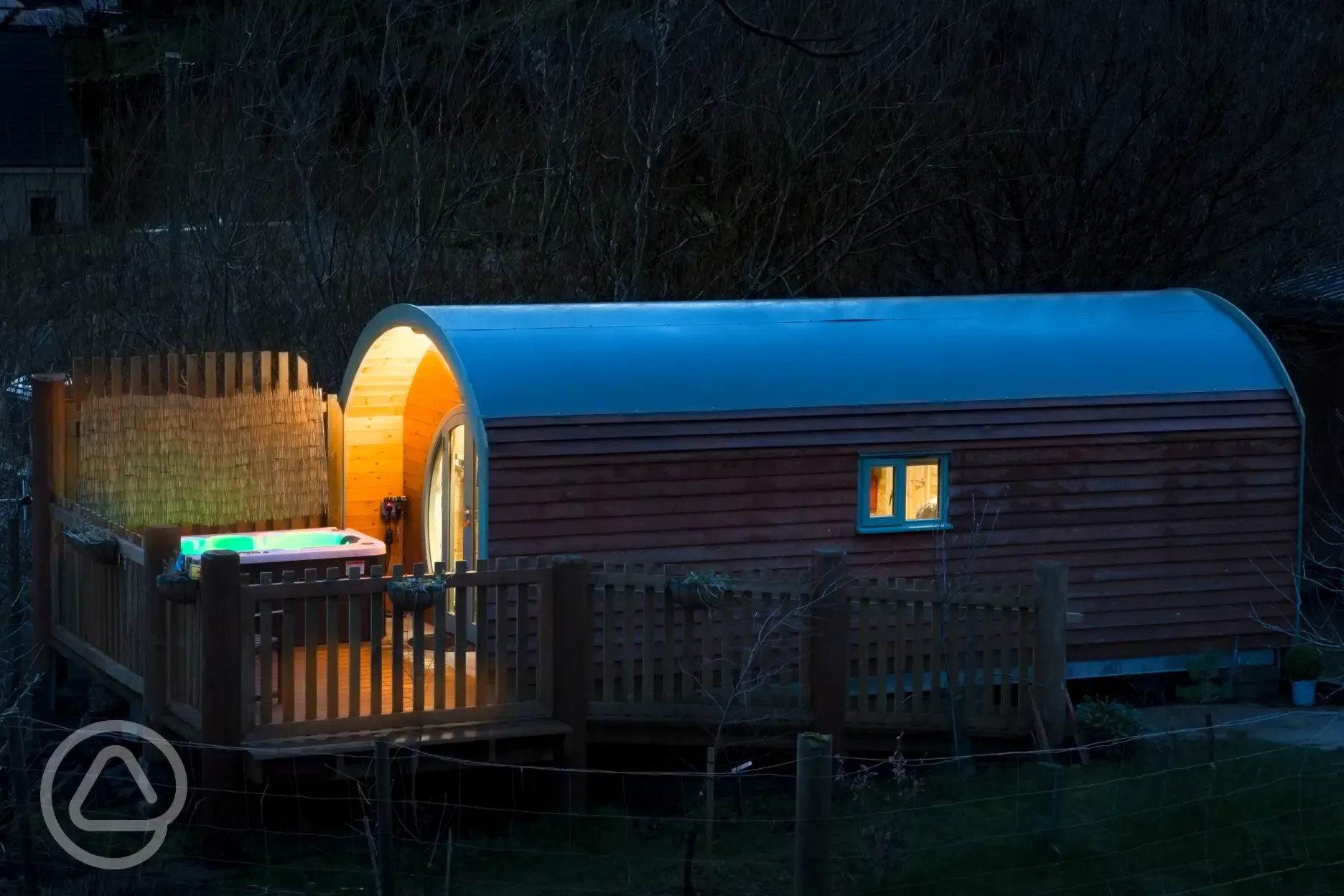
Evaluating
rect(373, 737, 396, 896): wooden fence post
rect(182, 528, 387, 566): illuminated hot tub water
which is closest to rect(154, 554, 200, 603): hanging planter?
rect(182, 528, 387, 566): illuminated hot tub water

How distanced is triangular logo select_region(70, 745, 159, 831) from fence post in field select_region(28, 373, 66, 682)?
8.14 feet

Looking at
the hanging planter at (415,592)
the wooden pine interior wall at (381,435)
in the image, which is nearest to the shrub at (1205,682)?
the hanging planter at (415,592)

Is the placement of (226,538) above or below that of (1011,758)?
above

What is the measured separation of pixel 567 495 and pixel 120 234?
13.4 m

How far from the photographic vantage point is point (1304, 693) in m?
12.8

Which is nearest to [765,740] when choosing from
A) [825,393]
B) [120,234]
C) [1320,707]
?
[825,393]

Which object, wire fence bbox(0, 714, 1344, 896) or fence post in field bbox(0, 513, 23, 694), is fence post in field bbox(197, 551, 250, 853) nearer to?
wire fence bbox(0, 714, 1344, 896)

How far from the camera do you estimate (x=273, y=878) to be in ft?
28.1

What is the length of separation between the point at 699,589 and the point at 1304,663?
5.46m

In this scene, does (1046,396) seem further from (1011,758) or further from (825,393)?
(1011,758)

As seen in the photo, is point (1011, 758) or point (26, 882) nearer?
point (26, 882)

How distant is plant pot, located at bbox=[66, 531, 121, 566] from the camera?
34.6 ft

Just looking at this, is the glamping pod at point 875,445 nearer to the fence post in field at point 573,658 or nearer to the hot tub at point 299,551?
the hot tub at point 299,551

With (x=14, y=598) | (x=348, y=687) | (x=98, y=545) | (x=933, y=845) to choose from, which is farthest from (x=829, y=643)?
(x=14, y=598)
